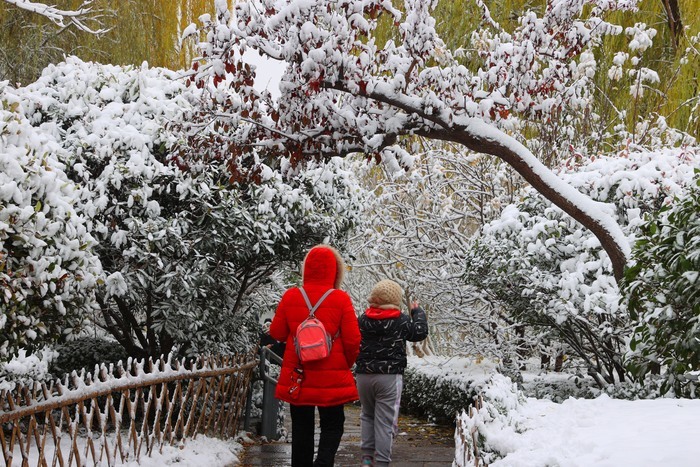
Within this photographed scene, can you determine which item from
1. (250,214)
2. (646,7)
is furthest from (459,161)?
(250,214)

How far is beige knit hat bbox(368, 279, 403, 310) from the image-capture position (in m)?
7.39

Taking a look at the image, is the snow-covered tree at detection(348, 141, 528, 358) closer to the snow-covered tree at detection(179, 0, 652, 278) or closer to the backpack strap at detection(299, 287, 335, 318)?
the snow-covered tree at detection(179, 0, 652, 278)

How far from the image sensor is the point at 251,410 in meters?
10.4

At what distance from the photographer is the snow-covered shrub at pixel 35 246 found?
5449 millimetres

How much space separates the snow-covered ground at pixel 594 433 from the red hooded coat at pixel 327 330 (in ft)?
3.56

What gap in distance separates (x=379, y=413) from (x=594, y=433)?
2.98 m

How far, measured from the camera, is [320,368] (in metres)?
6.06

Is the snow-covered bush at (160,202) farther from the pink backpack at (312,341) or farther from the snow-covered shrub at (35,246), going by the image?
the pink backpack at (312,341)

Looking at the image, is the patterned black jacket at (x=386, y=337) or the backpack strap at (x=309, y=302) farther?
the patterned black jacket at (x=386, y=337)

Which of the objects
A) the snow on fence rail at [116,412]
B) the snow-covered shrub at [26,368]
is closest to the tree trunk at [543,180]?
the snow on fence rail at [116,412]

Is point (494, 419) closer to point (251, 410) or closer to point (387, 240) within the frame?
point (251, 410)

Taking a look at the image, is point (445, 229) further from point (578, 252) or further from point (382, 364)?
point (382, 364)

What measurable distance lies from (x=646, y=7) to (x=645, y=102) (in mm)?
1433

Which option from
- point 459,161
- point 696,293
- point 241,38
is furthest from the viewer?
point 459,161
